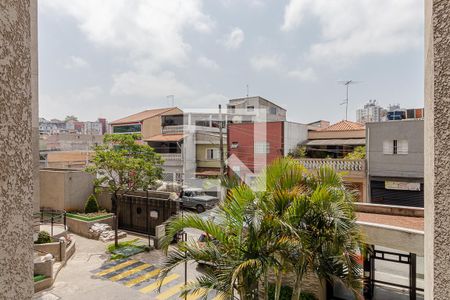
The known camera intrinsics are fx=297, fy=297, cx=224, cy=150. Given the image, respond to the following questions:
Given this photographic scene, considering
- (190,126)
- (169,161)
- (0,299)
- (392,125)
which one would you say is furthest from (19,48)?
(190,126)

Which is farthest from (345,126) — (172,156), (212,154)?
(172,156)

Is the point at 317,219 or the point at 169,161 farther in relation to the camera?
the point at 169,161

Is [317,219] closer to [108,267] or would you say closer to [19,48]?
[19,48]

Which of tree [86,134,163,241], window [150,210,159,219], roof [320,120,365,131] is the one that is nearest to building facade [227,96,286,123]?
roof [320,120,365,131]

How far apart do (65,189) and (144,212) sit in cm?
639

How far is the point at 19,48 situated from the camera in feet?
3.59

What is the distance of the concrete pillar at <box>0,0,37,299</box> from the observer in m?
1.01

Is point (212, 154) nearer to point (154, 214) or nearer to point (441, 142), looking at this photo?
point (154, 214)

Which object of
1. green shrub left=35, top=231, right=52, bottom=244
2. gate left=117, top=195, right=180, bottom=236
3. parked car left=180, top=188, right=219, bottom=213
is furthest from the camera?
parked car left=180, top=188, right=219, bottom=213

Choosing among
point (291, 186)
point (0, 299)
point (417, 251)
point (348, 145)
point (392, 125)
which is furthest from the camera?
point (348, 145)

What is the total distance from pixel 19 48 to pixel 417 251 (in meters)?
7.27

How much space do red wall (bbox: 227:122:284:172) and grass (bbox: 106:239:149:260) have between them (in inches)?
443

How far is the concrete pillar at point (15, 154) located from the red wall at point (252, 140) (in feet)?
69.9

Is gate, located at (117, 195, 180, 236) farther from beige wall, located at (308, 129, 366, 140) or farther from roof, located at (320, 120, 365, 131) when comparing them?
roof, located at (320, 120, 365, 131)
